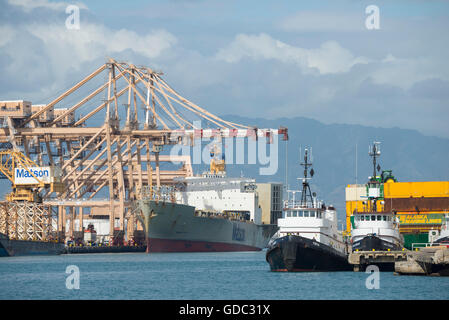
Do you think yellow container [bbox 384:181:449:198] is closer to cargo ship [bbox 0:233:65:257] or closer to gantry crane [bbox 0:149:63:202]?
gantry crane [bbox 0:149:63:202]

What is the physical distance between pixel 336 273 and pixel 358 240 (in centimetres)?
315

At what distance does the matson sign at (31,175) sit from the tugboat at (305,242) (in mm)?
41371

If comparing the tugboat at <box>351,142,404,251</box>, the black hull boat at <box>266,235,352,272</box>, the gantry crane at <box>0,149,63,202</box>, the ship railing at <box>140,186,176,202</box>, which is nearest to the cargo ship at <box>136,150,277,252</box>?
the ship railing at <box>140,186,176,202</box>

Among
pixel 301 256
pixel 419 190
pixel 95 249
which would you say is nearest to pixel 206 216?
pixel 95 249

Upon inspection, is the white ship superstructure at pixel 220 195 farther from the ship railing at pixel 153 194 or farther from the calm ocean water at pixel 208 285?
the calm ocean water at pixel 208 285

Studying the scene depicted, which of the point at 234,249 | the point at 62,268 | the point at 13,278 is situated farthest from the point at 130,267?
the point at 234,249

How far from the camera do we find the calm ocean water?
144 ft

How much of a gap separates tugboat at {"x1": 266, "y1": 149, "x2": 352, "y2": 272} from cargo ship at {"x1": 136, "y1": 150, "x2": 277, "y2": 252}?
4254 cm

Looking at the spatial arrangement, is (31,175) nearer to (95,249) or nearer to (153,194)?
(95,249)

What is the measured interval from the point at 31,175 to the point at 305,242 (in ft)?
151
